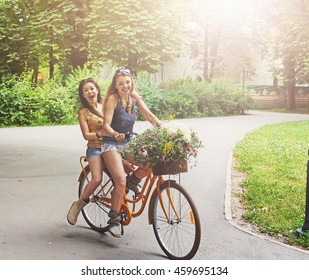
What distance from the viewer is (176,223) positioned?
4.52 m

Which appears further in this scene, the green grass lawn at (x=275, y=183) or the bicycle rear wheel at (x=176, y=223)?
the green grass lawn at (x=275, y=183)

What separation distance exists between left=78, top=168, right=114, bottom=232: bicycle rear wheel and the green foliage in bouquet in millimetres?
791

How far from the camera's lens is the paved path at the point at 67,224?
468cm

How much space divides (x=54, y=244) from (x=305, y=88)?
36737 mm

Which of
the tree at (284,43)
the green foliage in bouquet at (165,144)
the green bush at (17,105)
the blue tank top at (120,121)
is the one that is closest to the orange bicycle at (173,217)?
the green foliage in bouquet at (165,144)

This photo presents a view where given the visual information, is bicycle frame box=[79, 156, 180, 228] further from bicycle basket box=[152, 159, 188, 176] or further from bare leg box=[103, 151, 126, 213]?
bicycle basket box=[152, 159, 188, 176]

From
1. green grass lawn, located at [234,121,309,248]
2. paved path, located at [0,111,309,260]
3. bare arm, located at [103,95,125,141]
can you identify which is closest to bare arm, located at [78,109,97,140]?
bare arm, located at [103,95,125,141]

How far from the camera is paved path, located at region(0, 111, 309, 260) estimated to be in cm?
468

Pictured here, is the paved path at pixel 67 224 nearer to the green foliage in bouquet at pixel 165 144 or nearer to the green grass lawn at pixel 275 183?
the green grass lawn at pixel 275 183

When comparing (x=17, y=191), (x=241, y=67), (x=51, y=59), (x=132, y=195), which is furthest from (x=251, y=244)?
(x=241, y=67)

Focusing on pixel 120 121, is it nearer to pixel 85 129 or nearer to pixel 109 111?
pixel 109 111

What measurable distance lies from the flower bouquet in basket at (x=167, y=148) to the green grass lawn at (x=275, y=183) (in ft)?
5.51

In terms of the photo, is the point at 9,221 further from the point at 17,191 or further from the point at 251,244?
the point at 251,244

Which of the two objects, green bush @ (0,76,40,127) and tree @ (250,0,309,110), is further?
tree @ (250,0,309,110)
